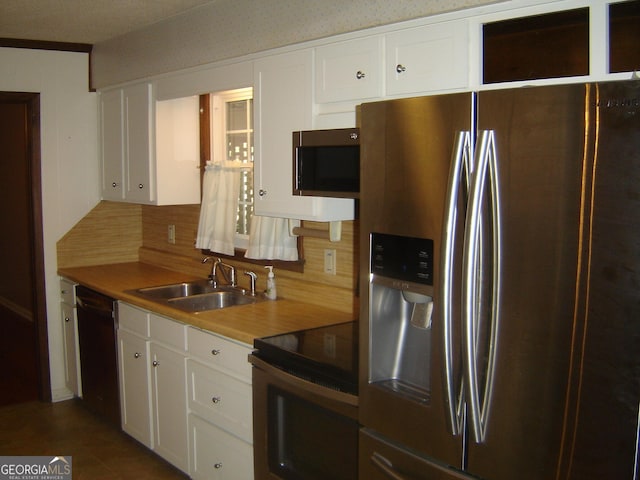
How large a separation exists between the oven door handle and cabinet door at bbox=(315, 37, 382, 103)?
1.06 meters

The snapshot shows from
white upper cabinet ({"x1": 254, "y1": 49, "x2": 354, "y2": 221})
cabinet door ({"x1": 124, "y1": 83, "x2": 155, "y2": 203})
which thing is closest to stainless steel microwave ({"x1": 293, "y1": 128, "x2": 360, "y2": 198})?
white upper cabinet ({"x1": 254, "y1": 49, "x2": 354, "y2": 221})

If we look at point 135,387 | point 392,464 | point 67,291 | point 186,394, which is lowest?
point 135,387

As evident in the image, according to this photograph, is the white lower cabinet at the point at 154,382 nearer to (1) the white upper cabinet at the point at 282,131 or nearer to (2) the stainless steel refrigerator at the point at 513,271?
(1) the white upper cabinet at the point at 282,131

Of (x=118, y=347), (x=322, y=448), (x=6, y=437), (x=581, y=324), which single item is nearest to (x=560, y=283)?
(x=581, y=324)

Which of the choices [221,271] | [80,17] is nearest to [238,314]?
[221,271]

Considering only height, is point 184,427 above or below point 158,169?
below

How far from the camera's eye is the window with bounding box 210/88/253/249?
3.66 meters

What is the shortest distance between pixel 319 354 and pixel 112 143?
101 inches

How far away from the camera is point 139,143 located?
3.91 meters

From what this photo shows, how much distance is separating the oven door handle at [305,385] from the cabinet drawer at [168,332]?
2.01ft

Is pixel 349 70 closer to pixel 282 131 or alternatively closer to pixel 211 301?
pixel 282 131

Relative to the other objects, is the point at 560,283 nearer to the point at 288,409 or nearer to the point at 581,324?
the point at 581,324

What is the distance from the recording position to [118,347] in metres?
3.66

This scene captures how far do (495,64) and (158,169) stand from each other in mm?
2332
